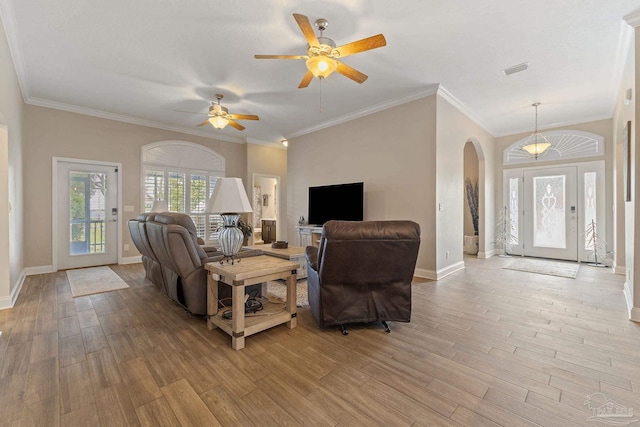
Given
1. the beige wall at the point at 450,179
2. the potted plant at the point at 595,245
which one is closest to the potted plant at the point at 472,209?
the beige wall at the point at 450,179

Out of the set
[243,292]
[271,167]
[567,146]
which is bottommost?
[243,292]

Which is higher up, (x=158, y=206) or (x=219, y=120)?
(x=219, y=120)

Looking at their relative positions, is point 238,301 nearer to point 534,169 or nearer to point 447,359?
point 447,359

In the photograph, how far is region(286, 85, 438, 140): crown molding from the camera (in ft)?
14.1

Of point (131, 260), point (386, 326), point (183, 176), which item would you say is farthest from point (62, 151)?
point (386, 326)

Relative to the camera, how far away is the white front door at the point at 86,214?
4.94 meters

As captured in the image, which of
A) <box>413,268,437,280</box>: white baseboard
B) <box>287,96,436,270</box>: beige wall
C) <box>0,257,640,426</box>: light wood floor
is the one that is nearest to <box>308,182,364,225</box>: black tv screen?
<box>287,96,436,270</box>: beige wall

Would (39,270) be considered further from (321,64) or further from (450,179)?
(450,179)

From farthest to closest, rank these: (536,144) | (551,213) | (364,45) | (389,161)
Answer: (551,213)
(536,144)
(389,161)
(364,45)

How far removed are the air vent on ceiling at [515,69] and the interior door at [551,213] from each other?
3487mm

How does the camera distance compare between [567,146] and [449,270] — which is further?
[567,146]

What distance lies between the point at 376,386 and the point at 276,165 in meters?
6.78

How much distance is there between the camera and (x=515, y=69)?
3.64m

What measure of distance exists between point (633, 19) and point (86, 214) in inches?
314
